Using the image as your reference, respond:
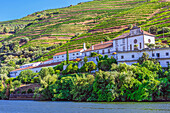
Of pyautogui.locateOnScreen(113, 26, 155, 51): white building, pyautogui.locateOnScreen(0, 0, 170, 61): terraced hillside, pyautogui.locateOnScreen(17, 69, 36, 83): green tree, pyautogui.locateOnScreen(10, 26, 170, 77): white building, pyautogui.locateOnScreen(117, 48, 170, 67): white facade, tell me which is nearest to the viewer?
pyautogui.locateOnScreen(117, 48, 170, 67): white facade

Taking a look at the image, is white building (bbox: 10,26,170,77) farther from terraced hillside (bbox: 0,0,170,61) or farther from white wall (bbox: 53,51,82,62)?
terraced hillside (bbox: 0,0,170,61)

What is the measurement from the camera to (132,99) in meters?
51.6

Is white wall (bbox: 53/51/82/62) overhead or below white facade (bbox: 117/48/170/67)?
overhead

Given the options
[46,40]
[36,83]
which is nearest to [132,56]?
[36,83]

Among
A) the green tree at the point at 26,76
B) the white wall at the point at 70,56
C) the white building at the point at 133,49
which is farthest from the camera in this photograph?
the white wall at the point at 70,56

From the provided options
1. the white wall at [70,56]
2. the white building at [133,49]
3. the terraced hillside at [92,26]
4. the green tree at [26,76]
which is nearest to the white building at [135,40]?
the white building at [133,49]

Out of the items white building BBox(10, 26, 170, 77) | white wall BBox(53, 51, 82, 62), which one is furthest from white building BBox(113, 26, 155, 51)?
white wall BBox(53, 51, 82, 62)

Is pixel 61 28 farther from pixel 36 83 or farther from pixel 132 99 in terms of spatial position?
pixel 132 99

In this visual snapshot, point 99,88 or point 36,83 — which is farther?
point 36,83

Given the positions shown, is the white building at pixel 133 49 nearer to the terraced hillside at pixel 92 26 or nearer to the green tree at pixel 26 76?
the green tree at pixel 26 76

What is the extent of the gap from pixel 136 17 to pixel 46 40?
171ft

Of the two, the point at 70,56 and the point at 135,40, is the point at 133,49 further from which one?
the point at 70,56

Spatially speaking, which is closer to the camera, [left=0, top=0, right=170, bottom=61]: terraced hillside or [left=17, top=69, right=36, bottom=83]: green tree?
[left=17, top=69, right=36, bottom=83]: green tree

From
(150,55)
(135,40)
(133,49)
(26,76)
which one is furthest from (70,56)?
(150,55)
